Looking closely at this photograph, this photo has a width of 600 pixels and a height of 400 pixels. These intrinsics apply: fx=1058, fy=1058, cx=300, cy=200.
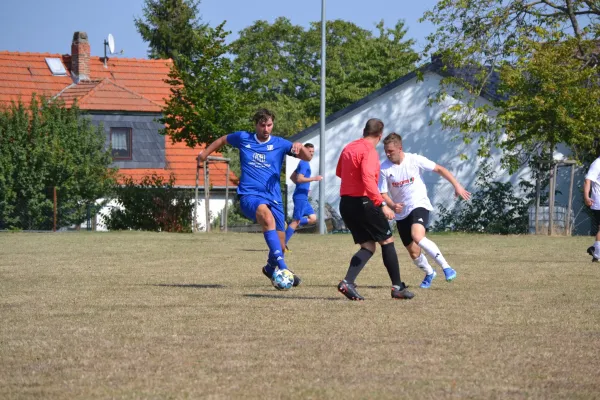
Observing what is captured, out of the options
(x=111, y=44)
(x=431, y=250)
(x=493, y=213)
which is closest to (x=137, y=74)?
(x=111, y=44)

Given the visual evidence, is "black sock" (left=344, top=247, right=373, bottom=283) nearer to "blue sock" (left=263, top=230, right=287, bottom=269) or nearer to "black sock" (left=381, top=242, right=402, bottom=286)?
"black sock" (left=381, top=242, right=402, bottom=286)

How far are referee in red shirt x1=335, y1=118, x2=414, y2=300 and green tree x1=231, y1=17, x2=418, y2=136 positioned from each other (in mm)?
57836

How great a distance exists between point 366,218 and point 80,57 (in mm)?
42440

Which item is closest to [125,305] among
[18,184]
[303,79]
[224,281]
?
[224,281]

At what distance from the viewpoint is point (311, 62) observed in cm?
7744

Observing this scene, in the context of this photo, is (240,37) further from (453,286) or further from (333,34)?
(453,286)

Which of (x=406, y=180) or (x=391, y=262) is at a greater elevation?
(x=406, y=180)

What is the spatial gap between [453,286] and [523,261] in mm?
5518

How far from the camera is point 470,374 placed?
613cm

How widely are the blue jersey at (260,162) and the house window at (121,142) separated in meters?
36.2

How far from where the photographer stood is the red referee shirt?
401 inches

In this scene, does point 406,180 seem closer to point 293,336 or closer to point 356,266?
point 356,266

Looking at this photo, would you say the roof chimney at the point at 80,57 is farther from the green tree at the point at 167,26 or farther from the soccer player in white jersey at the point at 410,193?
the soccer player in white jersey at the point at 410,193

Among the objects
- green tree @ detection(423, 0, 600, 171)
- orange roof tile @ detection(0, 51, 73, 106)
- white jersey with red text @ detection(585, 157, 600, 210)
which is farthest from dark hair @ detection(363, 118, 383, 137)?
orange roof tile @ detection(0, 51, 73, 106)
